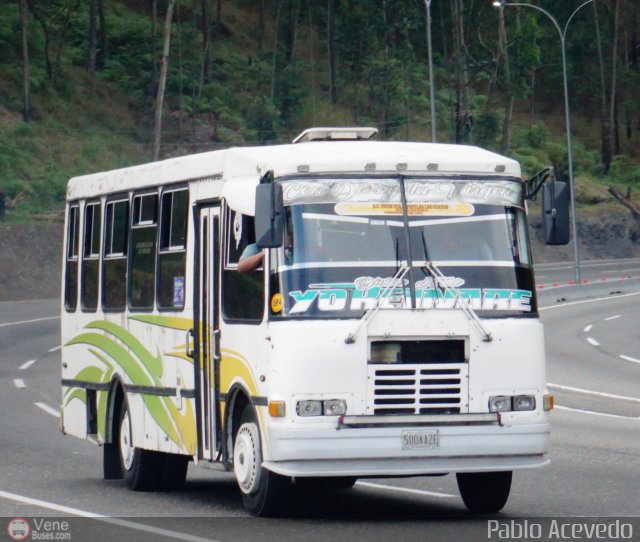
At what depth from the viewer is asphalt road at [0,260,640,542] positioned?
990 cm

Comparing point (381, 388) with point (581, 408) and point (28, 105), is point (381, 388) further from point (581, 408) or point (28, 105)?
point (28, 105)

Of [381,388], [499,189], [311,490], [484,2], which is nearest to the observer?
[381,388]

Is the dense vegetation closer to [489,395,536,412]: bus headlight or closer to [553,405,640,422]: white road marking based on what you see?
[553,405,640,422]: white road marking

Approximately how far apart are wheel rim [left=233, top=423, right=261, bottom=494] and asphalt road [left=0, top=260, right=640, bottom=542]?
26cm

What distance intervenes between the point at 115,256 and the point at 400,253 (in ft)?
14.1

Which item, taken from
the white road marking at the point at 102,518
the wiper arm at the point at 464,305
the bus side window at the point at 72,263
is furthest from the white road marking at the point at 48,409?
the wiper arm at the point at 464,305

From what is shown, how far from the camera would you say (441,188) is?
10.7 m

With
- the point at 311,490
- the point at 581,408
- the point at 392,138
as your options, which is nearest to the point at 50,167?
the point at 392,138

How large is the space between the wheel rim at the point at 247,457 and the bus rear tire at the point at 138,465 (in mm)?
2619

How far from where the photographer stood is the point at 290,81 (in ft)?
249

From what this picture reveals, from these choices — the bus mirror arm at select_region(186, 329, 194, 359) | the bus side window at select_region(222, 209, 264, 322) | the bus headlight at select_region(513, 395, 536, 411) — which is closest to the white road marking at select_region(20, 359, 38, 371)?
the bus mirror arm at select_region(186, 329, 194, 359)

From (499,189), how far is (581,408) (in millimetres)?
10206

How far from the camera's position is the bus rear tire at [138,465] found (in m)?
13.1

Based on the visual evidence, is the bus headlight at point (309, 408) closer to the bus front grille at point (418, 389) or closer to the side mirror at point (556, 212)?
the bus front grille at point (418, 389)
